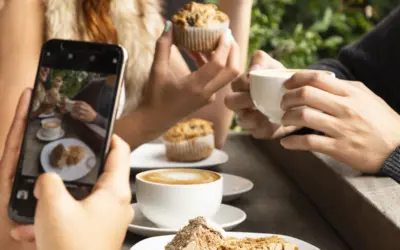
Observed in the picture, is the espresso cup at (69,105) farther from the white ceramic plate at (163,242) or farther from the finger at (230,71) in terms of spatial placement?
the finger at (230,71)

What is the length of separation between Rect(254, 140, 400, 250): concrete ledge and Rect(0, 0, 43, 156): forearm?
0.60 m

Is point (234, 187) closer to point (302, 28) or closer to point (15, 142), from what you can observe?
point (15, 142)

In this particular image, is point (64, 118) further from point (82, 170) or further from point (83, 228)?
point (83, 228)

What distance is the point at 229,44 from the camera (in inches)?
63.0

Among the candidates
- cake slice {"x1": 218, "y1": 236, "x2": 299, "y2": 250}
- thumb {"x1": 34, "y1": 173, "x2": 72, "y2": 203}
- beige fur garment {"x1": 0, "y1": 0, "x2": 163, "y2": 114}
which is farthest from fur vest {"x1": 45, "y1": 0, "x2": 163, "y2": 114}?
thumb {"x1": 34, "y1": 173, "x2": 72, "y2": 203}

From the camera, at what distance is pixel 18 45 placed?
160 cm

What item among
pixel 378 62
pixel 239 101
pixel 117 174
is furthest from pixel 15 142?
pixel 378 62

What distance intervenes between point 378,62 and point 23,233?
128cm

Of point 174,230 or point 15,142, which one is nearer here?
point 15,142

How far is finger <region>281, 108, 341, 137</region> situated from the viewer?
48.7 inches

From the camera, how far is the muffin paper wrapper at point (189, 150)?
1.65 meters

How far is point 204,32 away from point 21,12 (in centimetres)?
41

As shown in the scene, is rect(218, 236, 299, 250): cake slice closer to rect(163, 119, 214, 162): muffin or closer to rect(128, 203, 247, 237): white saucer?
rect(128, 203, 247, 237): white saucer

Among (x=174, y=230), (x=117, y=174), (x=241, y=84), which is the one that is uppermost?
(x=117, y=174)
